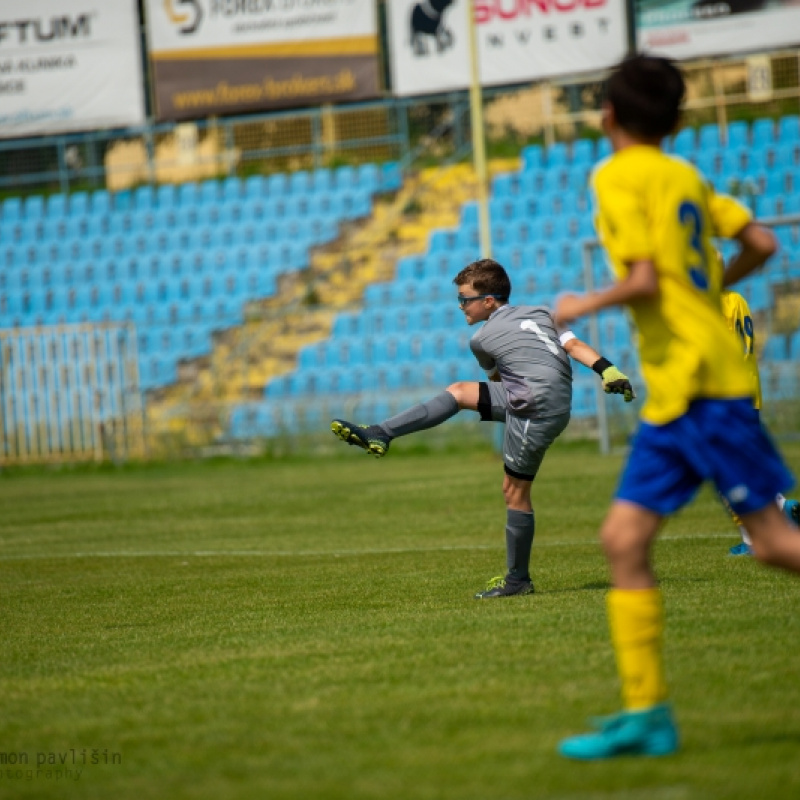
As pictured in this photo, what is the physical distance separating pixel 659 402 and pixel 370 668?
198 cm

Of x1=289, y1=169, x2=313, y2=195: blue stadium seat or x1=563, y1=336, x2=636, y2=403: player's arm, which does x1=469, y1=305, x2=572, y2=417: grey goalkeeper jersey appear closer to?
x1=563, y1=336, x2=636, y2=403: player's arm

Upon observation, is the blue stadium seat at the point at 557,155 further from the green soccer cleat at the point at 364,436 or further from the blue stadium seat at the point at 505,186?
the green soccer cleat at the point at 364,436

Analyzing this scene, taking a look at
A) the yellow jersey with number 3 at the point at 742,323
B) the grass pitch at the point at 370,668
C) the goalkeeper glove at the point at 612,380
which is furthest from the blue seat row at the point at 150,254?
the goalkeeper glove at the point at 612,380

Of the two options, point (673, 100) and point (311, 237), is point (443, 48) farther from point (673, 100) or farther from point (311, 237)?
point (673, 100)

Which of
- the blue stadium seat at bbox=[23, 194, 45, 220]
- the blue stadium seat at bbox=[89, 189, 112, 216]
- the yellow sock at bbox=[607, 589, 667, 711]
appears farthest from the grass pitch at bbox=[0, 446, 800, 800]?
the blue stadium seat at bbox=[23, 194, 45, 220]

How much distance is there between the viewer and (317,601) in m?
7.76

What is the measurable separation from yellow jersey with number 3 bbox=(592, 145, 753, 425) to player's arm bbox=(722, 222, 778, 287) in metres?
0.18

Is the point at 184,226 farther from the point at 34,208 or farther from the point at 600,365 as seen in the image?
the point at 600,365

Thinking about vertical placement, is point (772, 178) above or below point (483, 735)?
above

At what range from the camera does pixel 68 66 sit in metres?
28.2

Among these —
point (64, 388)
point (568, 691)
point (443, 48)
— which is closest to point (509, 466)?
point (568, 691)

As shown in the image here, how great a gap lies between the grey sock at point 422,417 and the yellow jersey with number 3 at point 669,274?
12.4 feet

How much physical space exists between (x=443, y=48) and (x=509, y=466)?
64.2ft

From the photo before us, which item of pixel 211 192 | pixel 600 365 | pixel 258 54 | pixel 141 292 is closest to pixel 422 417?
pixel 600 365
